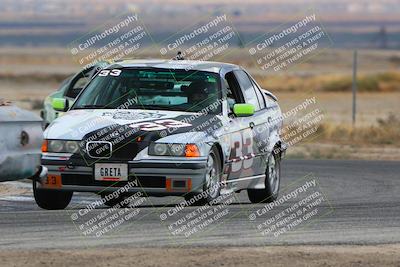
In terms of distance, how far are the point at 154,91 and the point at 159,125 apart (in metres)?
1.09

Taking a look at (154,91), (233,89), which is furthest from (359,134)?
(154,91)

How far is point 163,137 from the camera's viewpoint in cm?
1317

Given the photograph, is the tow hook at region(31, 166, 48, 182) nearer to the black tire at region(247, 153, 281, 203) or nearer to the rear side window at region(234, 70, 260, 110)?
the rear side window at region(234, 70, 260, 110)

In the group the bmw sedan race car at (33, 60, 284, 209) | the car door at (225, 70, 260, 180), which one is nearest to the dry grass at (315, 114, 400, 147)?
the bmw sedan race car at (33, 60, 284, 209)

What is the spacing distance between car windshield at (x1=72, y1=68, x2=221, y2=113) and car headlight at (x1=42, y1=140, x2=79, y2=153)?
103 cm

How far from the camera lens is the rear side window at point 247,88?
15.1m

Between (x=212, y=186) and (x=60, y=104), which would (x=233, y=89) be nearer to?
(x=212, y=186)

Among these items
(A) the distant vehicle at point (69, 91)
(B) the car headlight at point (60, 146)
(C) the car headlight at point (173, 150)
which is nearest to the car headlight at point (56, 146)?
(B) the car headlight at point (60, 146)

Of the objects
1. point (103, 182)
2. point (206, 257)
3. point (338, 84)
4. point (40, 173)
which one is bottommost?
point (338, 84)

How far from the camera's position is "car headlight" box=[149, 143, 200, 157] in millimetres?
13133

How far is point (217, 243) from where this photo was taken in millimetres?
10688

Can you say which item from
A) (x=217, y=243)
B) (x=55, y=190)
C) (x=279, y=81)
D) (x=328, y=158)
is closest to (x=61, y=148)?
(x=55, y=190)

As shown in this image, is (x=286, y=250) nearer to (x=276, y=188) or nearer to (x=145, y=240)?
(x=145, y=240)

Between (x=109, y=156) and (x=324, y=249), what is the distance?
134 inches
